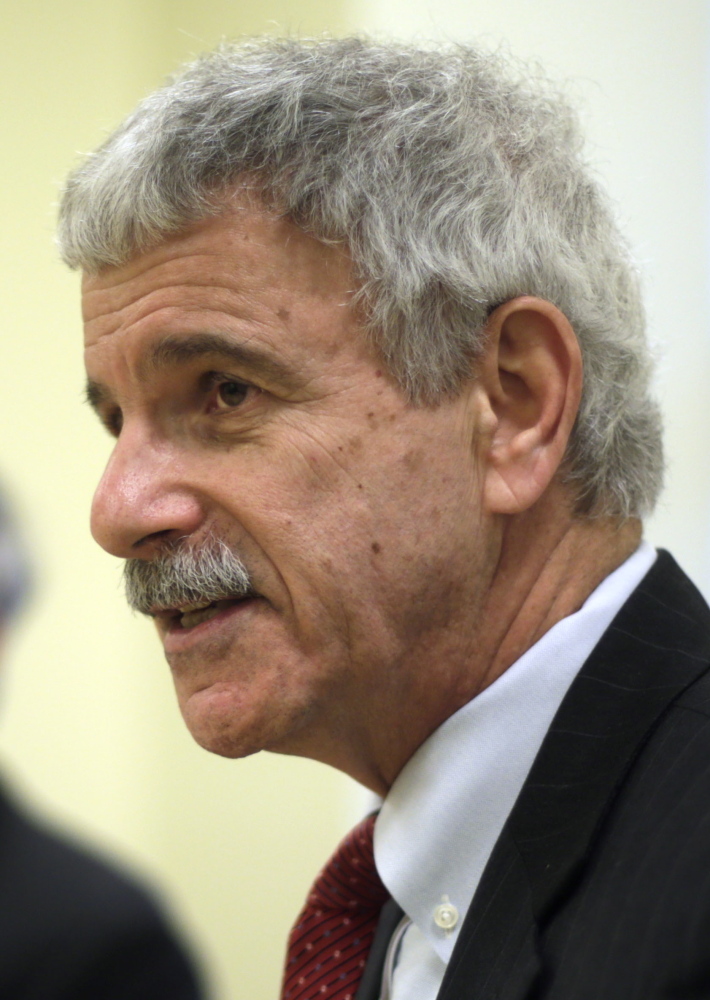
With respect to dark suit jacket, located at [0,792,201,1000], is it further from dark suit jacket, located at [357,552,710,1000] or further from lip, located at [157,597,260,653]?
lip, located at [157,597,260,653]

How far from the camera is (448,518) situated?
131 centimetres

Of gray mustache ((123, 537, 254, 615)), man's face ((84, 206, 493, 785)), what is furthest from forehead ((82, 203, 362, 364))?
gray mustache ((123, 537, 254, 615))

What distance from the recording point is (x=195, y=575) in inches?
52.0

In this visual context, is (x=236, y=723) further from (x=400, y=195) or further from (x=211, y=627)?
(x=400, y=195)

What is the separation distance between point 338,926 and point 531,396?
729 mm


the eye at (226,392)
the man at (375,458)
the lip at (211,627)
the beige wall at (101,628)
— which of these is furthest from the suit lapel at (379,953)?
the beige wall at (101,628)

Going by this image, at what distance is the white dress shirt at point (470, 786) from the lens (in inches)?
50.7

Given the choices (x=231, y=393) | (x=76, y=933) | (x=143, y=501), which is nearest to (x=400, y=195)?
(x=231, y=393)

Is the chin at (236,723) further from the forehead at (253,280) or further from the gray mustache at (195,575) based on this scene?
the forehead at (253,280)

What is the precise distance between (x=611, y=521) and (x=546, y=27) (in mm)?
1414

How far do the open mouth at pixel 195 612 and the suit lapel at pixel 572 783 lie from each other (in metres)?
0.40

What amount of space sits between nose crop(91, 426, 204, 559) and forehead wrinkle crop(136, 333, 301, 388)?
0.34 ft

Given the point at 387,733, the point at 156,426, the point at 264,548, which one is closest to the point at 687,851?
the point at 387,733

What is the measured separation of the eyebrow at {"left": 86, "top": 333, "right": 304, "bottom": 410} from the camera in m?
1.31
